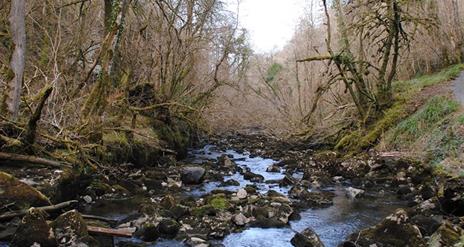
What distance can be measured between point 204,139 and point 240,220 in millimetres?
15276

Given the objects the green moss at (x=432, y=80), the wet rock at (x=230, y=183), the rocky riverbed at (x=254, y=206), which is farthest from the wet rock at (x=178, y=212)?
the green moss at (x=432, y=80)

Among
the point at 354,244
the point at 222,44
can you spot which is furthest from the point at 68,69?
the point at 354,244

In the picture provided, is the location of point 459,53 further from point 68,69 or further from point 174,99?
point 68,69

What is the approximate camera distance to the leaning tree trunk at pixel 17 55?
842 centimetres

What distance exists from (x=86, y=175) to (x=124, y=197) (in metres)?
0.94

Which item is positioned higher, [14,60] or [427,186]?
[14,60]

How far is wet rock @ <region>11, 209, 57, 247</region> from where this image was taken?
510cm

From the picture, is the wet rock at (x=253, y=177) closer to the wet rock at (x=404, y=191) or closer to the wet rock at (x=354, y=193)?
the wet rock at (x=354, y=193)

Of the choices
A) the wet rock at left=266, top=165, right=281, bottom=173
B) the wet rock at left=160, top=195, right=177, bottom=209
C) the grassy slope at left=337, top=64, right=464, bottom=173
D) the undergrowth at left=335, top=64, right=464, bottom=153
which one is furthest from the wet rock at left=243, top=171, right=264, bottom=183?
the wet rock at left=160, top=195, right=177, bottom=209

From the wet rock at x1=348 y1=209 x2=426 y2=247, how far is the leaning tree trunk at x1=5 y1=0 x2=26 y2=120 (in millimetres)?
6770

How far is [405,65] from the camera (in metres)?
17.8

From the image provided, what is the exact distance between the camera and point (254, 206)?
7.95 m

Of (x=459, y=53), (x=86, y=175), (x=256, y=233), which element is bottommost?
(x=256, y=233)

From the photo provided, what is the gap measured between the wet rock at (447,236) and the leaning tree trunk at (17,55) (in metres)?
7.65
